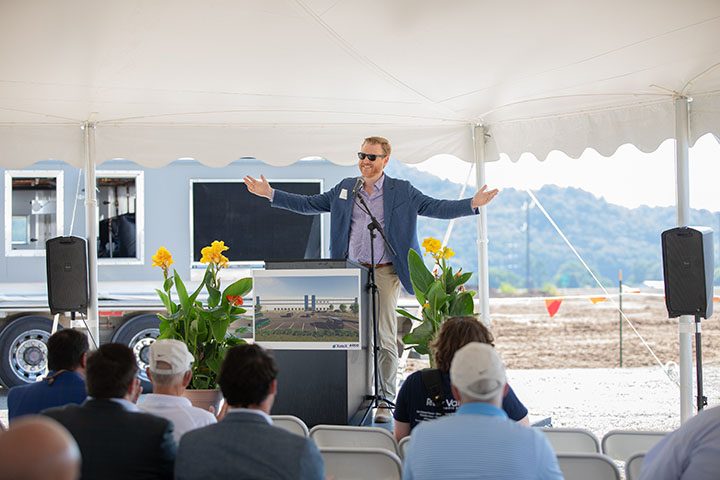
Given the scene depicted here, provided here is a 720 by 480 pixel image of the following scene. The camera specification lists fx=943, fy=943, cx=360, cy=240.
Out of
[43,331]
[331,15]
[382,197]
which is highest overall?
[331,15]

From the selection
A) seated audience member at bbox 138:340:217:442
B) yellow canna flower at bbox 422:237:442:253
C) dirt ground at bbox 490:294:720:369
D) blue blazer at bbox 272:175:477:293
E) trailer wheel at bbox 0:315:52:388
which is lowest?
dirt ground at bbox 490:294:720:369

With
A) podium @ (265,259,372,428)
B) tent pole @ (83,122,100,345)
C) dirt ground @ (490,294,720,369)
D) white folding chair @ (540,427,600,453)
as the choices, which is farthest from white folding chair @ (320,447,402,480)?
dirt ground @ (490,294,720,369)

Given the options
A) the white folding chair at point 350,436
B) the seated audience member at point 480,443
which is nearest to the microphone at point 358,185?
the white folding chair at point 350,436

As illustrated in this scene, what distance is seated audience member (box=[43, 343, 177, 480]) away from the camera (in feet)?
8.62

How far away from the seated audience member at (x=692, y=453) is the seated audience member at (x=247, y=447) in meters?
0.89

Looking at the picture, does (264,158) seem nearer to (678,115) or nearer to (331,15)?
(331,15)

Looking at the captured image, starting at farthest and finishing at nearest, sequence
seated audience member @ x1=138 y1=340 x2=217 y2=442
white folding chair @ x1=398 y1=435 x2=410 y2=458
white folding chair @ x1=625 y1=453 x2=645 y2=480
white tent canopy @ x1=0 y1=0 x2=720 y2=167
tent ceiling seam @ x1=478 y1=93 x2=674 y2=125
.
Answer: tent ceiling seam @ x1=478 y1=93 x2=674 y2=125, white tent canopy @ x1=0 y1=0 x2=720 y2=167, white folding chair @ x1=398 y1=435 x2=410 y2=458, seated audience member @ x1=138 y1=340 x2=217 y2=442, white folding chair @ x1=625 y1=453 x2=645 y2=480

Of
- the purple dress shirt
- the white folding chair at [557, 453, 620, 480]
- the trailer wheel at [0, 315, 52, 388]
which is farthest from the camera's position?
the trailer wheel at [0, 315, 52, 388]

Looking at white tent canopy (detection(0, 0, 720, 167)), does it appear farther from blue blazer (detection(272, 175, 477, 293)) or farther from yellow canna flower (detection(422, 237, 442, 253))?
yellow canna flower (detection(422, 237, 442, 253))

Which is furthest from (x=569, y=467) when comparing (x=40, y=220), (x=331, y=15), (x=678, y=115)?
(x=40, y=220)

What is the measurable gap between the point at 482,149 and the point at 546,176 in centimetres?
3012

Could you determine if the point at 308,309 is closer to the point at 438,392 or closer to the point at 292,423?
the point at 292,423

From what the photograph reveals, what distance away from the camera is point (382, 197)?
19.6ft

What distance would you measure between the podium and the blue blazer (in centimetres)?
61
